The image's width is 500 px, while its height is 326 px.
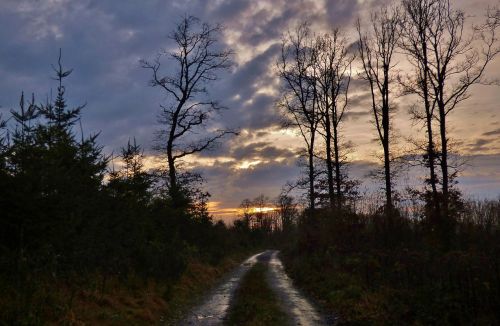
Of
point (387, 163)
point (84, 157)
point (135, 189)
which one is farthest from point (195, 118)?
point (84, 157)

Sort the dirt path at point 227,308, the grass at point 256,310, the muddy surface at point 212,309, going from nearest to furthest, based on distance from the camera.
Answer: the grass at point 256,310 → the dirt path at point 227,308 → the muddy surface at point 212,309

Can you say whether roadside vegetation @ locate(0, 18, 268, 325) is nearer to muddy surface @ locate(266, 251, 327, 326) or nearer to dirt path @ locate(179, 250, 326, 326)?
dirt path @ locate(179, 250, 326, 326)

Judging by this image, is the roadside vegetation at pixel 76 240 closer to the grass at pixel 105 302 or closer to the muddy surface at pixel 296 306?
the grass at pixel 105 302

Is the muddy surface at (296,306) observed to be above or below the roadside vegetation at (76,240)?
below

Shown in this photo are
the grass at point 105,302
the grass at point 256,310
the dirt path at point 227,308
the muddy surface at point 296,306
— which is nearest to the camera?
the grass at point 105,302

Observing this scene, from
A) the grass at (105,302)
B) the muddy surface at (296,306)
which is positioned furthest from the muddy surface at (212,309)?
the muddy surface at (296,306)

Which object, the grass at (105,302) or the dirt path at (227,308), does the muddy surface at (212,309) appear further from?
the grass at (105,302)

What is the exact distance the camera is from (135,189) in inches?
839

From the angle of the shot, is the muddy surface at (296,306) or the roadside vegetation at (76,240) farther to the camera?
the muddy surface at (296,306)

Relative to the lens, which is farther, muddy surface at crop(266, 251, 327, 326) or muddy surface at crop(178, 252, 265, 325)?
muddy surface at crop(178, 252, 265, 325)

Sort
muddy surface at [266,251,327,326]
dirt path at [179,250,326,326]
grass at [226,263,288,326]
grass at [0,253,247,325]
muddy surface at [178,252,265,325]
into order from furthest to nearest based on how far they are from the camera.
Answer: muddy surface at [178,252,265,325] < dirt path at [179,250,326,326] < muddy surface at [266,251,327,326] < grass at [226,263,288,326] < grass at [0,253,247,325]

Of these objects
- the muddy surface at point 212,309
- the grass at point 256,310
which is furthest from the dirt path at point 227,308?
the grass at point 256,310

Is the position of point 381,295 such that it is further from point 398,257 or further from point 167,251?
point 167,251

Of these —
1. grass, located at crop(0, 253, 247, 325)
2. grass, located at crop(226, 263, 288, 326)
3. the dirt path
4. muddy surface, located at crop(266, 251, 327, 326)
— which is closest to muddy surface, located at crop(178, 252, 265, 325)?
the dirt path
